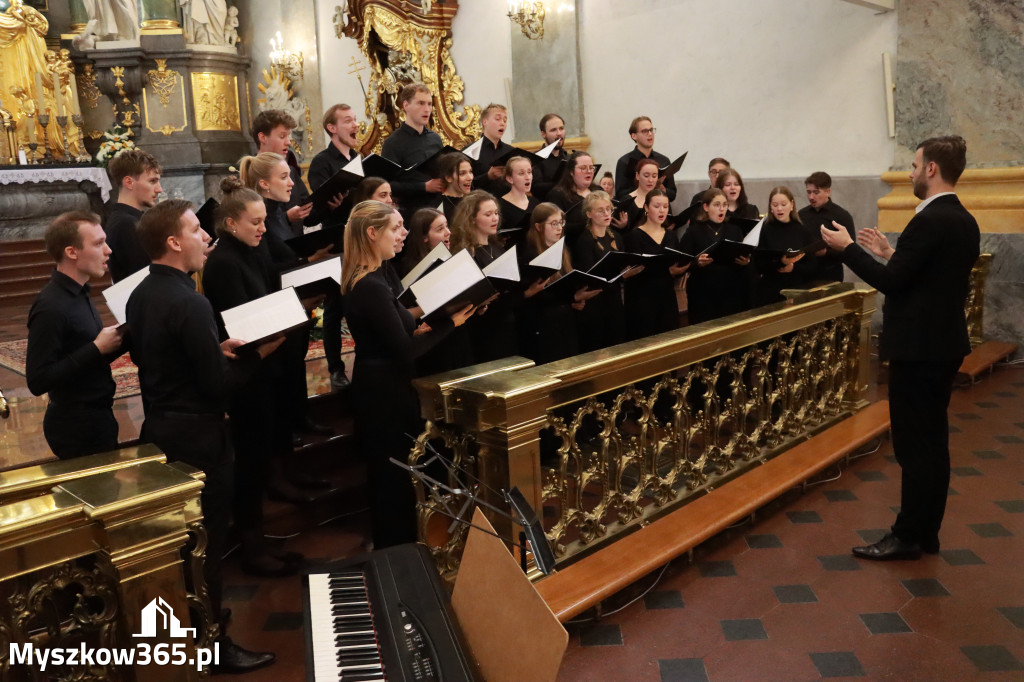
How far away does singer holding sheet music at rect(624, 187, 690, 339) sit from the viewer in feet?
17.5

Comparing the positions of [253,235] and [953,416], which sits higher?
[253,235]

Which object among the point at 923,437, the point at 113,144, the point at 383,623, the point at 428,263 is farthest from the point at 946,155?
the point at 113,144

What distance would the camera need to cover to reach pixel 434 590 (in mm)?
1775

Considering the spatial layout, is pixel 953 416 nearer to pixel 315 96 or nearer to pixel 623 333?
pixel 623 333

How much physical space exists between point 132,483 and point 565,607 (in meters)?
1.68

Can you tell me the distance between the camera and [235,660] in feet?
9.68

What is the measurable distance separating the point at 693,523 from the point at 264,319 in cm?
215

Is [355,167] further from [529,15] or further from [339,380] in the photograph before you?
[529,15]

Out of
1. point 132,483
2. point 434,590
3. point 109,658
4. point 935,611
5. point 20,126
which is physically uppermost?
point 20,126

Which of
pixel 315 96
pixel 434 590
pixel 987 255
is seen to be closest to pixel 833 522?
pixel 434 590

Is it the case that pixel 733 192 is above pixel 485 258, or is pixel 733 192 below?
above

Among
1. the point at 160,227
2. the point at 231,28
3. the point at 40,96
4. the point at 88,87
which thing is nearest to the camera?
the point at 160,227

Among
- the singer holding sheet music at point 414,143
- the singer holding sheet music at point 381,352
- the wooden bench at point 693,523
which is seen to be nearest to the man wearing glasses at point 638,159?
the singer holding sheet music at point 414,143

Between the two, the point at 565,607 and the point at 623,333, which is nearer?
the point at 565,607
